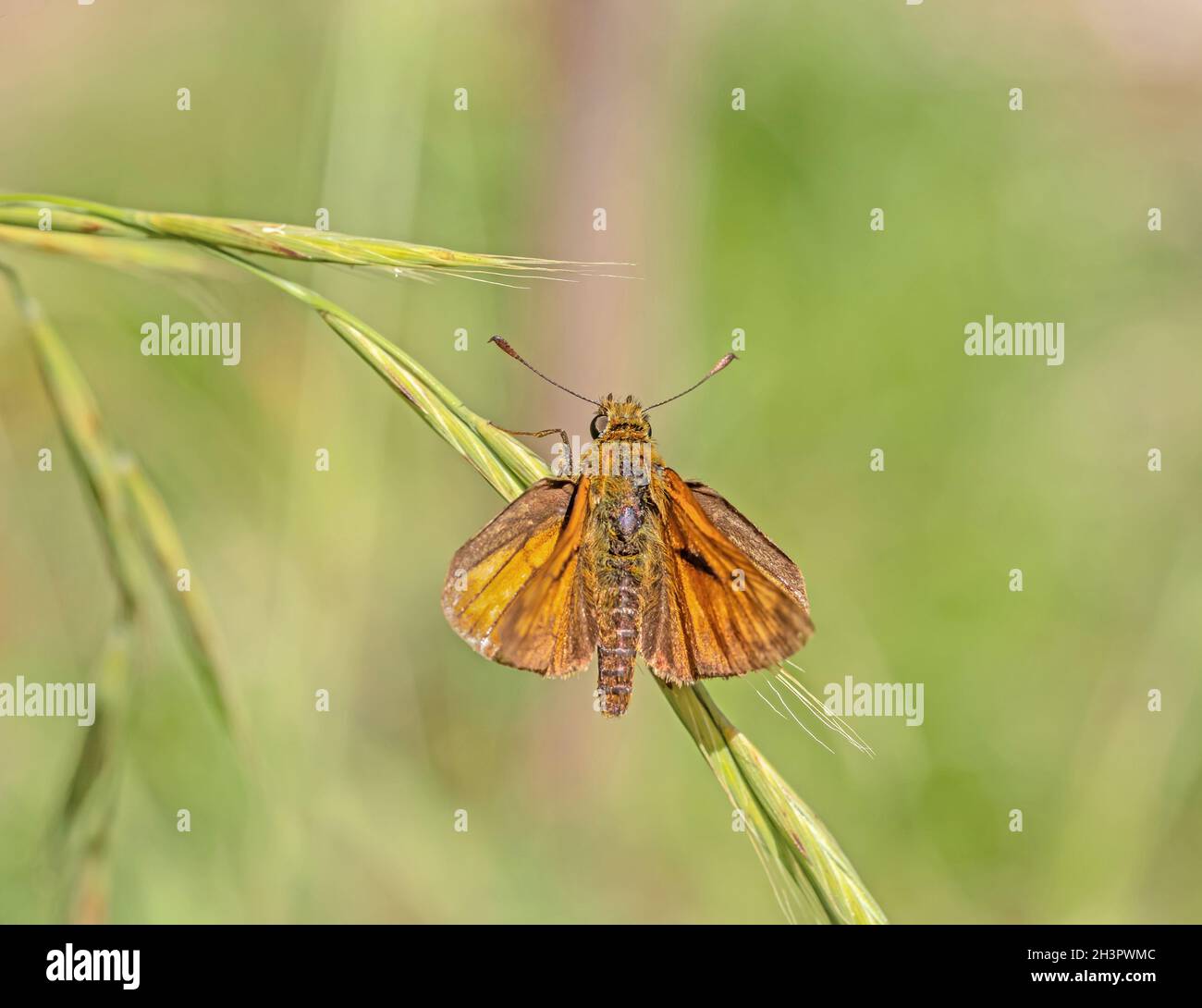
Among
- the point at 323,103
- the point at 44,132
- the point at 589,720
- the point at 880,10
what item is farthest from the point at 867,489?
the point at 44,132

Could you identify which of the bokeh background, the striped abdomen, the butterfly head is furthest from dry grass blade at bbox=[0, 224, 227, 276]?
the bokeh background

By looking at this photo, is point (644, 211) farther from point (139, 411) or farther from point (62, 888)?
point (62, 888)

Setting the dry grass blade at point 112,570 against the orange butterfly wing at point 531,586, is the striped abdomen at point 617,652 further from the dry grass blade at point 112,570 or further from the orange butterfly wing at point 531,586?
the dry grass blade at point 112,570

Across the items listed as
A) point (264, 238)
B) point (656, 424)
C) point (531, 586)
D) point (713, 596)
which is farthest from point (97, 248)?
point (656, 424)

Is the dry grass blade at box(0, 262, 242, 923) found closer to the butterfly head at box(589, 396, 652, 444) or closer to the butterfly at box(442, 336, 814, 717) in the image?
the butterfly at box(442, 336, 814, 717)

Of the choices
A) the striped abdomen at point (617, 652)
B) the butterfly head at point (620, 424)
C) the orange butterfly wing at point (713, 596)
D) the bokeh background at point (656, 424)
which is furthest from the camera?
the bokeh background at point (656, 424)

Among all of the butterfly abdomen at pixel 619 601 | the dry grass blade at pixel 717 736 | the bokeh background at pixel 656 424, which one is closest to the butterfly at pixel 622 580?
the butterfly abdomen at pixel 619 601

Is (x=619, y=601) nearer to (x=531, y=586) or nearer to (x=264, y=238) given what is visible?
(x=531, y=586)
